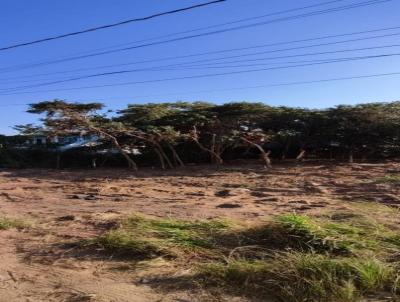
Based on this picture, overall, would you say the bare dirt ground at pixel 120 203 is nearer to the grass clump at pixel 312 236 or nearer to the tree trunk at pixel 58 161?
the grass clump at pixel 312 236

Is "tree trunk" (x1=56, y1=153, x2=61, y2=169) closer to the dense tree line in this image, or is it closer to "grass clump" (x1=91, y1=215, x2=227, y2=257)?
the dense tree line

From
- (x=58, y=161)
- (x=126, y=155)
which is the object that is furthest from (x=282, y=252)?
(x=58, y=161)

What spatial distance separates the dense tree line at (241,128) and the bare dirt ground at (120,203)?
5.14 feet

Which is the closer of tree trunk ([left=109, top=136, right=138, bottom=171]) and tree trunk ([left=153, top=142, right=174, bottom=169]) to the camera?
tree trunk ([left=109, top=136, right=138, bottom=171])

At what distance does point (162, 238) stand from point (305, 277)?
8.13ft

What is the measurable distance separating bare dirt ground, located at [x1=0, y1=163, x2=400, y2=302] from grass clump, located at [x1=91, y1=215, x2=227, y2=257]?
382 mm

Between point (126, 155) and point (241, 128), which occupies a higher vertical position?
point (241, 128)

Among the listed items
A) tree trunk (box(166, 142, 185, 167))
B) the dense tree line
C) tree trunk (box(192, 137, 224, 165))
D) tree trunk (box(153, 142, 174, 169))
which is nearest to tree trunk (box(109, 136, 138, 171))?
the dense tree line

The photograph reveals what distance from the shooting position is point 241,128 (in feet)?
72.4

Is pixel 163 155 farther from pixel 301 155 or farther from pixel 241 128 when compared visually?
pixel 301 155

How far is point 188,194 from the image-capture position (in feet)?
47.1

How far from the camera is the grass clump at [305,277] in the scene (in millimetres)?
5266

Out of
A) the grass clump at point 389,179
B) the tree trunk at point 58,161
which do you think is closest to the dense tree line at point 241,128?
the tree trunk at point 58,161

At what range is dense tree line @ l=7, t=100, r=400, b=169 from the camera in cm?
2102
